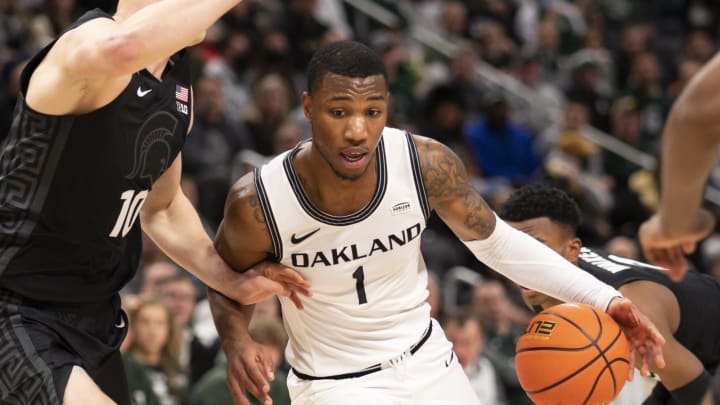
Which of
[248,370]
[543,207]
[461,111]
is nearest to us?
[248,370]

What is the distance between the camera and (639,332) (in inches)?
186

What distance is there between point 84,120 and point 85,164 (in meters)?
0.15

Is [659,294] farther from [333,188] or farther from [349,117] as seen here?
[349,117]

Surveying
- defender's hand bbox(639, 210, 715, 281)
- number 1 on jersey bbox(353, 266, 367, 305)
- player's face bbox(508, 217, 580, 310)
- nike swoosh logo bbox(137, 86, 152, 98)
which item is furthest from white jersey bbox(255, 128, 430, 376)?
player's face bbox(508, 217, 580, 310)

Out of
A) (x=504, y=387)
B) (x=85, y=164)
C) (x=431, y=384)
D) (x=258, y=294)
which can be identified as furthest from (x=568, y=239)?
(x=504, y=387)

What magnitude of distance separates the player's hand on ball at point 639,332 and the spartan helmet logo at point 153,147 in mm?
1917

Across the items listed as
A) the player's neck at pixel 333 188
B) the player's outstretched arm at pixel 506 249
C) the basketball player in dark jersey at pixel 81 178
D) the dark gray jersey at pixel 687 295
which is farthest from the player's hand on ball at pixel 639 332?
the basketball player in dark jersey at pixel 81 178

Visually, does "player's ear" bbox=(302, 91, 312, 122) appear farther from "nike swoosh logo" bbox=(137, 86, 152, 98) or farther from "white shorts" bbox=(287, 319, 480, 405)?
"white shorts" bbox=(287, 319, 480, 405)

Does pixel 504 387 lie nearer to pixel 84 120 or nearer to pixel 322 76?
pixel 322 76

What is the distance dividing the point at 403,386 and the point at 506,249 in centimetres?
73

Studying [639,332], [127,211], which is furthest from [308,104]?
[639,332]

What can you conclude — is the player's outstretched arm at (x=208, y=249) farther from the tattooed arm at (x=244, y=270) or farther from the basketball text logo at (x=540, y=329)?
the basketball text logo at (x=540, y=329)

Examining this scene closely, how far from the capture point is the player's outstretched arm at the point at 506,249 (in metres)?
4.64

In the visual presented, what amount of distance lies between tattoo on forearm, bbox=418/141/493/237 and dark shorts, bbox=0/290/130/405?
53.0 inches
